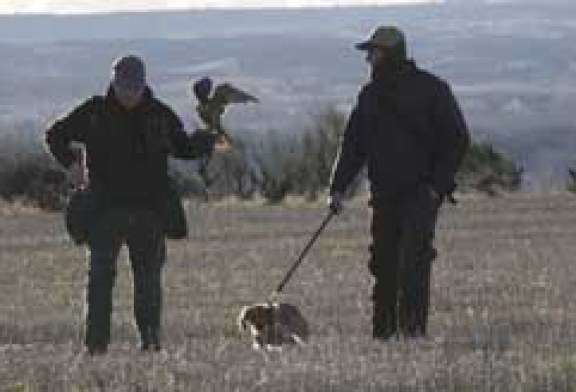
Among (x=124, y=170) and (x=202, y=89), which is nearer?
(x=124, y=170)

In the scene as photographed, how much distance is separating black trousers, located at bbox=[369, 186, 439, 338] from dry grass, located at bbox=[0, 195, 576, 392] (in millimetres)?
302

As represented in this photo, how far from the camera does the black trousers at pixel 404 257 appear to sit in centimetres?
1274

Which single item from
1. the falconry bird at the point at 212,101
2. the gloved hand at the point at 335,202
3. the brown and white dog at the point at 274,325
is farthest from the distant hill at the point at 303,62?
the falconry bird at the point at 212,101

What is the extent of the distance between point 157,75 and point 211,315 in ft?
272

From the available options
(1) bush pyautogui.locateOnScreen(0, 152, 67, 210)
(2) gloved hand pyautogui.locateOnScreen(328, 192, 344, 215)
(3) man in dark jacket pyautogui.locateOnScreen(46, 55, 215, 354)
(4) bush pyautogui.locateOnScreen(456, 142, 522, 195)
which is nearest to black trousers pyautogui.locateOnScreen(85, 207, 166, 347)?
(3) man in dark jacket pyautogui.locateOnScreen(46, 55, 215, 354)

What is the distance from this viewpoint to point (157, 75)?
326 feet

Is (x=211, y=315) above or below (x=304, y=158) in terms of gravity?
above

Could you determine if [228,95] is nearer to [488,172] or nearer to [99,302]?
[99,302]

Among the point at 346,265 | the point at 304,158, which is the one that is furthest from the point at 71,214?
the point at 304,158

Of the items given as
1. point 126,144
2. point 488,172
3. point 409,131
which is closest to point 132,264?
point 126,144

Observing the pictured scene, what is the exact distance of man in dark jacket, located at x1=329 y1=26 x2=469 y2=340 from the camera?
12703mm

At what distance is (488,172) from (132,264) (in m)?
43.8

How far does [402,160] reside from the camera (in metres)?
12.8

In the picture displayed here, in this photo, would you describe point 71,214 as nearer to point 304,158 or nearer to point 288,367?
point 288,367
